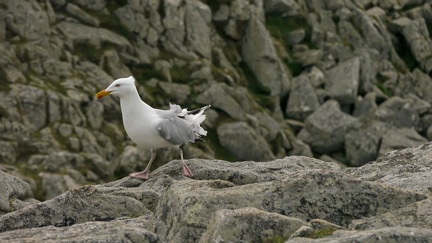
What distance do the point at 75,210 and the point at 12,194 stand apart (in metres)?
6.16

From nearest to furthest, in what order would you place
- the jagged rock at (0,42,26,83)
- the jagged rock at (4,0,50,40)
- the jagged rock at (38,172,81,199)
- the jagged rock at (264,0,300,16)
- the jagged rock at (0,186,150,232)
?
the jagged rock at (0,186,150,232)
the jagged rock at (38,172,81,199)
the jagged rock at (0,42,26,83)
the jagged rock at (4,0,50,40)
the jagged rock at (264,0,300,16)

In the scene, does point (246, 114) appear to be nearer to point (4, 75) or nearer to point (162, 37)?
point (162, 37)

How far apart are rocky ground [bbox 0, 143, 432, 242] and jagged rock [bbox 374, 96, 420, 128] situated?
8756 centimetres

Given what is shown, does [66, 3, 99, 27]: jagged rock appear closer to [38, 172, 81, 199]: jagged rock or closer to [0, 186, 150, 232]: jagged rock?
[38, 172, 81, 199]: jagged rock

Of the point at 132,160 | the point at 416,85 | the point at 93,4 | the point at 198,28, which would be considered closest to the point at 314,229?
the point at 132,160

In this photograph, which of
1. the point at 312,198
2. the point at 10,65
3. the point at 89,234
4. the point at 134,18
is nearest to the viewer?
the point at 89,234

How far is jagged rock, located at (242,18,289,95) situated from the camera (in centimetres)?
10493

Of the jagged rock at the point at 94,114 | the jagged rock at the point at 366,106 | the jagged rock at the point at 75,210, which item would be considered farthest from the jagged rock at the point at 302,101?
the jagged rock at the point at 75,210

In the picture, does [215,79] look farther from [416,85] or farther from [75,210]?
[75,210]

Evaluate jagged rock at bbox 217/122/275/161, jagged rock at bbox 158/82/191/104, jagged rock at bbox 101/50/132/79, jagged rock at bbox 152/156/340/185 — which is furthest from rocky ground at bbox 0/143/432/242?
jagged rock at bbox 158/82/191/104

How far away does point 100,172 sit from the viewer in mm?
79688

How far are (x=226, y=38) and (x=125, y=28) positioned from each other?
50.4 ft

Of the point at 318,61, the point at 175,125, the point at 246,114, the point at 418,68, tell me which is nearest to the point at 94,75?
the point at 246,114

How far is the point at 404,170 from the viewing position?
61.0ft
